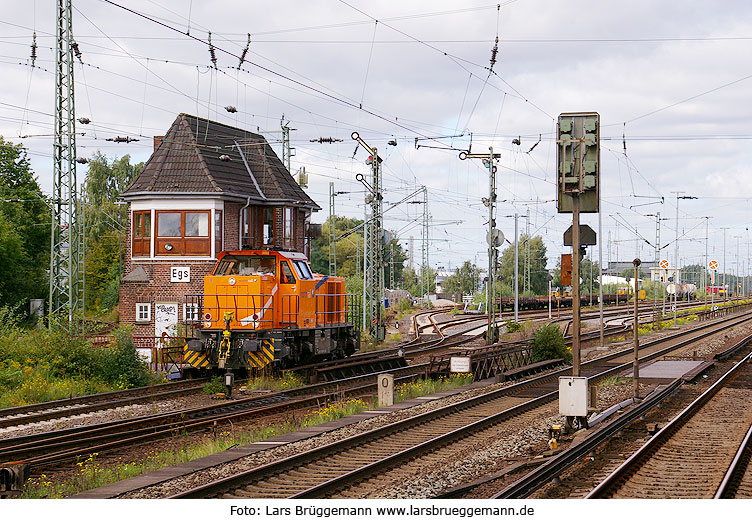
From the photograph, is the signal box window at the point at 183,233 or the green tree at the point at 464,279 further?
the green tree at the point at 464,279

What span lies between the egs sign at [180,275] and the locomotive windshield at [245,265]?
37.4ft

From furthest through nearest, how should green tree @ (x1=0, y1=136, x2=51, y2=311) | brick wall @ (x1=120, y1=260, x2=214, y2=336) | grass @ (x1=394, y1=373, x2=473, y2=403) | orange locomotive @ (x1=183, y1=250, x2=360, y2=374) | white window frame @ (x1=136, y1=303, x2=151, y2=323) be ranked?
1. green tree @ (x1=0, y1=136, x2=51, y2=311)
2. white window frame @ (x1=136, y1=303, x2=151, y2=323)
3. brick wall @ (x1=120, y1=260, x2=214, y2=336)
4. orange locomotive @ (x1=183, y1=250, x2=360, y2=374)
5. grass @ (x1=394, y1=373, x2=473, y2=403)

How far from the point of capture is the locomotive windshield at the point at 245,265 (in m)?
23.6

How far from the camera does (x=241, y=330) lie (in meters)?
22.6

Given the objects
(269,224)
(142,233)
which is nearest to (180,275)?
(142,233)

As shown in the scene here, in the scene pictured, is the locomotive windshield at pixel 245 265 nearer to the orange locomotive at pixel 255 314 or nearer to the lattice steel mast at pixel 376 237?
the orange locomotive at pixel 255 314

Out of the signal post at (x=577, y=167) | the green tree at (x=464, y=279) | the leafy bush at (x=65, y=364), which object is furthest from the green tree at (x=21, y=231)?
the green tree at (x=464, y=279)

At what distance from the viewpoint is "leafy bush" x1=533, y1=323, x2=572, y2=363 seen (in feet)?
96.1

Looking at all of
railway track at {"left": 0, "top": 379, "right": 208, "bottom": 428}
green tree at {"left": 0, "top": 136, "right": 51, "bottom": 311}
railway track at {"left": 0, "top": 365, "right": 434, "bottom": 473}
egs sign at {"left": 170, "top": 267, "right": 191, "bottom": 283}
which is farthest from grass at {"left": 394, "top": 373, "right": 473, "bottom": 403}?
green tree at {"left": 0, "top": 136, "right": 51, "bottom": 311}

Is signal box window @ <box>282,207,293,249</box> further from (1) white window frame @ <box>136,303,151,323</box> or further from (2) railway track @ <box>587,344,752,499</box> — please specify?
(2) railway track @ <box>587,344,752,499</box>

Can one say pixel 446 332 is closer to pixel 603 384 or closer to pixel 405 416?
pixel 603 384

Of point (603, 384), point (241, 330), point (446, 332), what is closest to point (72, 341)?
point (241, 330)

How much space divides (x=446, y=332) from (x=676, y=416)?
95.6 ft

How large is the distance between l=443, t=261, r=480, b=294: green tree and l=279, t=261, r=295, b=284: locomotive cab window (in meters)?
80.9
